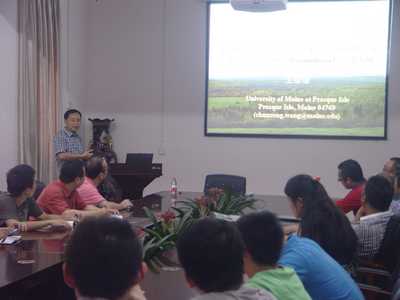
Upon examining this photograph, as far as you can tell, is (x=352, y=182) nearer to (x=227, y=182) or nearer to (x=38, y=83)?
(x=227, y=182)

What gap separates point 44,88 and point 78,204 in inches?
110

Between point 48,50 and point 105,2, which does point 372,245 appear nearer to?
point 48,50

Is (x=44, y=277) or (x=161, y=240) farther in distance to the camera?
(x=161, y=240)

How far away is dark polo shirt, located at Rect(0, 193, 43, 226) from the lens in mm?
3750

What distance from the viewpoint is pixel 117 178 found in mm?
6102

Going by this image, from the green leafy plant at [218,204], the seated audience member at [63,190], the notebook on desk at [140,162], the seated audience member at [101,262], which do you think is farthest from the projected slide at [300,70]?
the seated audience member at [101,262]

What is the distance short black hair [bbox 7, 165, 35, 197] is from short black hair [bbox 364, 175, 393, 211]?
→ 2109 mm

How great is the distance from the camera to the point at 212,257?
157cm

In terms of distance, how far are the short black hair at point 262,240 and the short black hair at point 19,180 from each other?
6.95 feet

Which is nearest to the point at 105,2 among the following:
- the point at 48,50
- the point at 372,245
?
the point at 48,50

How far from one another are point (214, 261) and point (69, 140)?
529 centimetres

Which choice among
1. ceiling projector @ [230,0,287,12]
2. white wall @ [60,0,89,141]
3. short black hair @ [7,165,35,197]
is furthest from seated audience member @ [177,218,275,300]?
white wall @ [60,0,89,141]

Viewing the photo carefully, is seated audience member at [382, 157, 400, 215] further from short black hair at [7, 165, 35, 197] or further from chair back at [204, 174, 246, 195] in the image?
short black hair at [7, 165, 35, 197]

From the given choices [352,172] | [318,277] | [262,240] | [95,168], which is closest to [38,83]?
[95,168]
